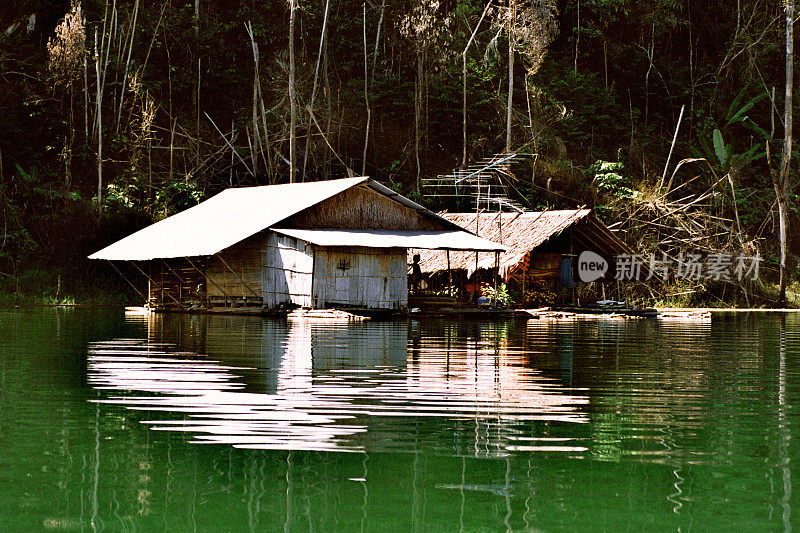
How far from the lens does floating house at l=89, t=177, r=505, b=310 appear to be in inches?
934

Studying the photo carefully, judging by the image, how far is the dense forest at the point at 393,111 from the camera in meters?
30.3

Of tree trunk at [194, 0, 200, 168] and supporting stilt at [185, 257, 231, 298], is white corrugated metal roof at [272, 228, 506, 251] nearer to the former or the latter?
supporting stilt at [185, 257, 231, 298]

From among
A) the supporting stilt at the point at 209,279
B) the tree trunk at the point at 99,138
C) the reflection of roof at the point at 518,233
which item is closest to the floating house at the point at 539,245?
the reflection of roof at the point at 518,233

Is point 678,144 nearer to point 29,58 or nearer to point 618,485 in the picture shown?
point 29,58

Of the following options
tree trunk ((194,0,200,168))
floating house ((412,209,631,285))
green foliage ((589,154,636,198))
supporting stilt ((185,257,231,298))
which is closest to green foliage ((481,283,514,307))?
floating house ((412,209,631,285))

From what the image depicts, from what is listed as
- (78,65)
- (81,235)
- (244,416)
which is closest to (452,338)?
(244,416)

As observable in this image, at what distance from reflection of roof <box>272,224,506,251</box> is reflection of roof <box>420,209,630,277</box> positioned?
1.18 m

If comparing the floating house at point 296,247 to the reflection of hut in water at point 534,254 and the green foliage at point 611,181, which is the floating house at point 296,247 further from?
the green foliage at point 611,181

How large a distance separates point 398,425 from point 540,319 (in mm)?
18234

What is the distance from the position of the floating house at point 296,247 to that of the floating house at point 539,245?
1263 millimetres

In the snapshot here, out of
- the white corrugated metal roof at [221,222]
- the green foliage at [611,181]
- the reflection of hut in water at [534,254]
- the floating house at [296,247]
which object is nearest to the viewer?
the floating house at [296,247]

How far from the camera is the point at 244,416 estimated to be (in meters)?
7.59

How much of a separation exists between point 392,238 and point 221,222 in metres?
4.78

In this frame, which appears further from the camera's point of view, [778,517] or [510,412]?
[510,412]
